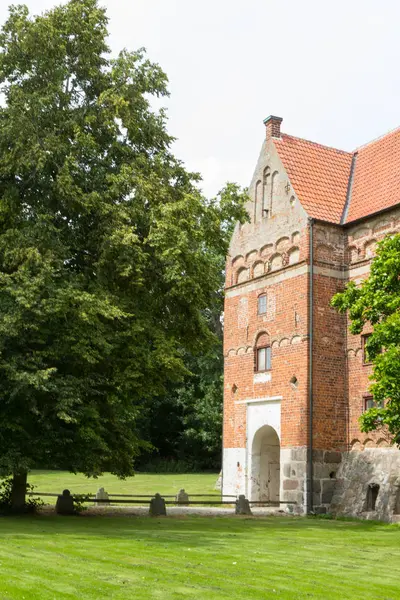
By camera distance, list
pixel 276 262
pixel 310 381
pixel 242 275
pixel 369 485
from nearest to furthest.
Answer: pixel 369 485, pixel 310 381, pixel 276 262, pixel 242 275

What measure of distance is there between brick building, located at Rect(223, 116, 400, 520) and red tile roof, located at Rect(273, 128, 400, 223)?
0.06 metres

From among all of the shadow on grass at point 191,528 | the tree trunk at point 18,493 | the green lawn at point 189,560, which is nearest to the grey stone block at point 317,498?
the shadow on grass at point 191,528

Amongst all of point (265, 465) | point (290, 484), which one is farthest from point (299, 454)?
point (265, 465)

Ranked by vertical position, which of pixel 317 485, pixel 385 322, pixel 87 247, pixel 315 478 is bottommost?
pixel 317 485

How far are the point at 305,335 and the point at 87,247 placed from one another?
9.04m

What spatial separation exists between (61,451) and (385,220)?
46.3ft

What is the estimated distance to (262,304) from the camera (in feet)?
104

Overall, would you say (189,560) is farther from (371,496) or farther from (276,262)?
(276,262)

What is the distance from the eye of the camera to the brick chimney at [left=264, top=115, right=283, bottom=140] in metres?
33.0

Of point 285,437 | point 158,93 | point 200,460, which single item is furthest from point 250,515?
point 200,460

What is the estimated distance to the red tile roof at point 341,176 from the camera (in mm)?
30125

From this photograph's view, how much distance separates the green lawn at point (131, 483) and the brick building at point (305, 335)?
1198cm

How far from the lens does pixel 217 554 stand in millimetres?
16031

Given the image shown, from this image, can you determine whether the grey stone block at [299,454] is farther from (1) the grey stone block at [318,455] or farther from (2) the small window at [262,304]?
(2) the small window at [262,304]
